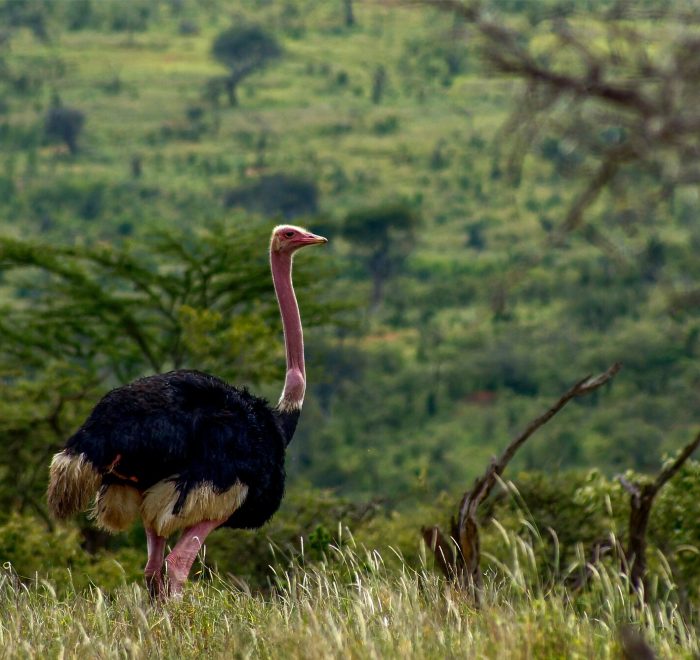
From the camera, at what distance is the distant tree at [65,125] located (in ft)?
188

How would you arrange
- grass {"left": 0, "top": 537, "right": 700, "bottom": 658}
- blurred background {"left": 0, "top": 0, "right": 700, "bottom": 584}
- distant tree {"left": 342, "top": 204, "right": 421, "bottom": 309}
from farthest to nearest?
distant tree {"left": 342, "top": 204, "right": 421, "bottom": 309}
grass {"left": 0, "top": 537, "right": 700, "bottom": 658}
blurred background {"left": 0, "top": 0, "right": 700, "bottom": 584}

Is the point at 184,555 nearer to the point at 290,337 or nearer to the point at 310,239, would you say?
the point at 290,337

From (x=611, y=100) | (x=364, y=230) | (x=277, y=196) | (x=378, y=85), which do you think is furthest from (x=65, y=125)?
(x=611, y=100)

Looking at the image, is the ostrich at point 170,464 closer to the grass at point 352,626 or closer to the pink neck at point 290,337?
the pink neck at point 290,337

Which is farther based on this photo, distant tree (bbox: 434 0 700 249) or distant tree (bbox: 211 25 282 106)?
distant tree (bbox: 211 25 282 106)

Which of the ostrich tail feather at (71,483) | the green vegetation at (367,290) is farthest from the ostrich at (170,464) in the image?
the green vegetation at (367,290)

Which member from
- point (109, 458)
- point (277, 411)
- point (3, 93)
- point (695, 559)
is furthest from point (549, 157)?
point (3, 93)

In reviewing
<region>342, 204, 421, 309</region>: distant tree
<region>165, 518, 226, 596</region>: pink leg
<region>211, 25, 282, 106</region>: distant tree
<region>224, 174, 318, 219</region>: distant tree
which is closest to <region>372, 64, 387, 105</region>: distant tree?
<region>211, 25, 282, 106</region>: distant tree

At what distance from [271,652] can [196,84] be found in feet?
204

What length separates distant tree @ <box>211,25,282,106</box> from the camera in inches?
2434

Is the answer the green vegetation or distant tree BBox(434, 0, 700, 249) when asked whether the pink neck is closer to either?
the green vegetation

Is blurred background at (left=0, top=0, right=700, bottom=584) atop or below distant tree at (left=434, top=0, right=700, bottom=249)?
below

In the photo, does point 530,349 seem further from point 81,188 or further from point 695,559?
point 695,559

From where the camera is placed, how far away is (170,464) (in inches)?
241
